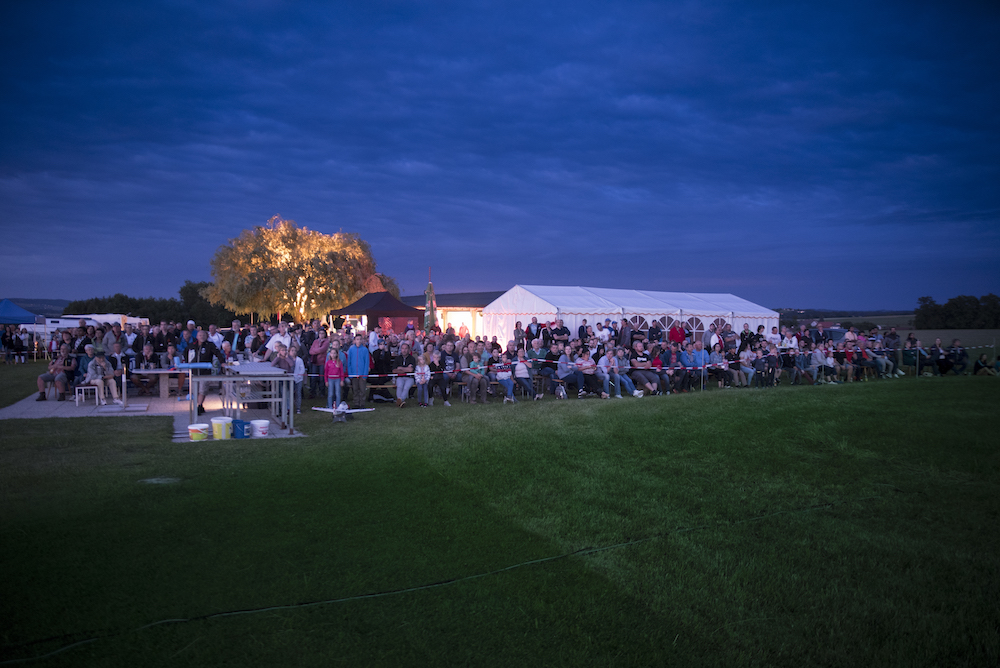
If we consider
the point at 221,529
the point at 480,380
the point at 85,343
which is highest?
the point at 85,343

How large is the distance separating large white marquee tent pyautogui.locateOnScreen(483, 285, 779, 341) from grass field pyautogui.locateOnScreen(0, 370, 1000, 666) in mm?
14157

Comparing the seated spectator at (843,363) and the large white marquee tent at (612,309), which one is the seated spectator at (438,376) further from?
the seated spectator at (843,363)

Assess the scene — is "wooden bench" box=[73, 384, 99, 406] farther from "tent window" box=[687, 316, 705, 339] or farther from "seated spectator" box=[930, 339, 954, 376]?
"seated spectator" box=[930, 339, 954, 376]

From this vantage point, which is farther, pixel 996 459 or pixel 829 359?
pixel 829 359

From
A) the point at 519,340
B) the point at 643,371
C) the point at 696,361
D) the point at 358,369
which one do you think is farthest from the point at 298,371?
the point at 696,361

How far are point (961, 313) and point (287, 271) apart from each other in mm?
43915

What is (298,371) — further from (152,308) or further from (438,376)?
(152,308)

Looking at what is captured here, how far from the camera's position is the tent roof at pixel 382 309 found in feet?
92.7

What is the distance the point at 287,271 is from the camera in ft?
128

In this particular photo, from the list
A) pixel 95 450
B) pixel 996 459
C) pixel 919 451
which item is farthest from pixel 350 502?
pixel 996 459

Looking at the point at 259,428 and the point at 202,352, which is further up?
the point at 202,352

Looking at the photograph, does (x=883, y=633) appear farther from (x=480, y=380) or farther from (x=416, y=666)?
(x=480, y=380)

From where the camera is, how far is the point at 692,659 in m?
3.53

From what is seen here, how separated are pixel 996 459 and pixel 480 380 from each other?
924 centimetres
